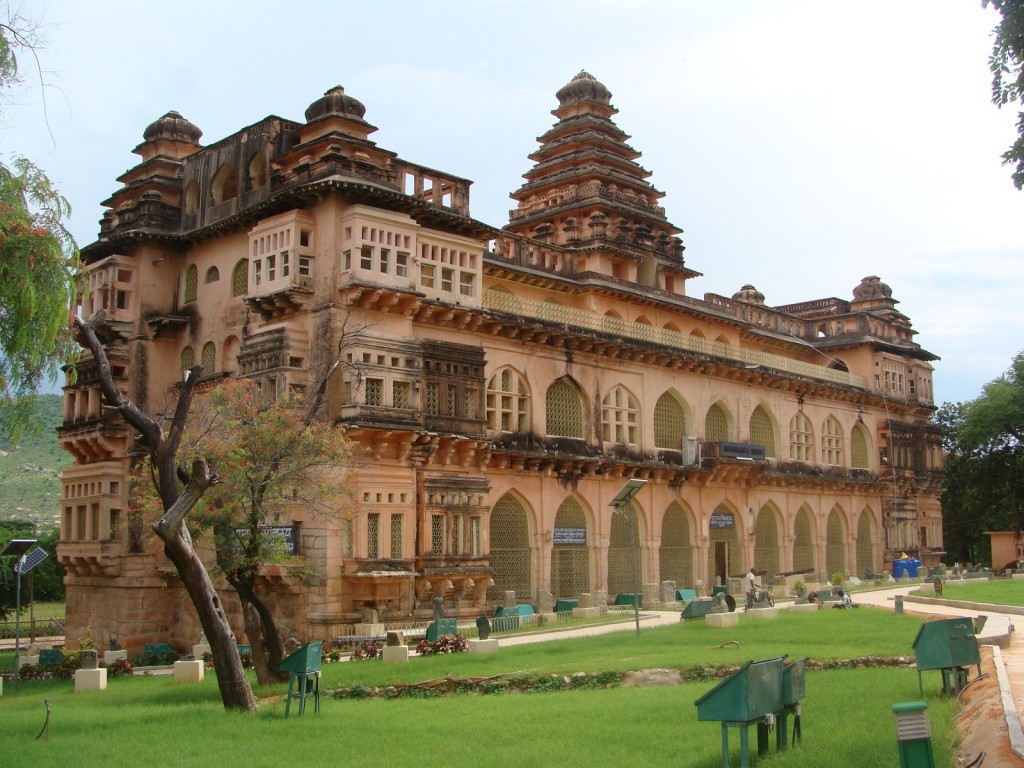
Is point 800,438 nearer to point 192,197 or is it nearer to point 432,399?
point 432,399

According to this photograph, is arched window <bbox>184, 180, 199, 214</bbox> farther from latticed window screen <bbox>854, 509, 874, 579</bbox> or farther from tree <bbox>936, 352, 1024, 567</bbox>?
tree <bbox>936, 352, 1024, 567</bbox>

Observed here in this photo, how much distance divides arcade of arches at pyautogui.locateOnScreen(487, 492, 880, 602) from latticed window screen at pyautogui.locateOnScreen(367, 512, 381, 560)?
5769mm

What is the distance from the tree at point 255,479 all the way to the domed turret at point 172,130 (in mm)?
15967

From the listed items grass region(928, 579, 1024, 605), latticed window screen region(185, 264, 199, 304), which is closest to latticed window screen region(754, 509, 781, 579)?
grass region(928, 579, 1024, 605)

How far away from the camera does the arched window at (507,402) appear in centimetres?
3319

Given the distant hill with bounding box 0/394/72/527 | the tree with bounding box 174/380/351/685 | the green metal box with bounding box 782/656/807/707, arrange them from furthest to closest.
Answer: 1. the distant hill with bounding box 0/394/72/527
2. the tree with bounding box 174/380/351/685
3. the green metal box with bounding box 782/656/807/707

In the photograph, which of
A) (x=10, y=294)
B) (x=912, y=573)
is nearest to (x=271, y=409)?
(x=10, y=294)

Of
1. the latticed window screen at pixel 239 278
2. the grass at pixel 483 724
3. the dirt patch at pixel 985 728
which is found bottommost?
the grass at pixel 483 724

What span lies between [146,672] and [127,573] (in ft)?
26.4

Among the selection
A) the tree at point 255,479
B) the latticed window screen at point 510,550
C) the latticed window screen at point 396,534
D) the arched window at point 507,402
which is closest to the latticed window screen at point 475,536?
the latticed window screen at point 510,550

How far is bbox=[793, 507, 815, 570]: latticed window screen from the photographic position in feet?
157

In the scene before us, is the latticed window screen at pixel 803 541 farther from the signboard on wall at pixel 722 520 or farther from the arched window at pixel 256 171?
the arched window at pixel 256 171

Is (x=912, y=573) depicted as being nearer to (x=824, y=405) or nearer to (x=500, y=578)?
(x=824, y=405)

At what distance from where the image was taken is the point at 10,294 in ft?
46.7
